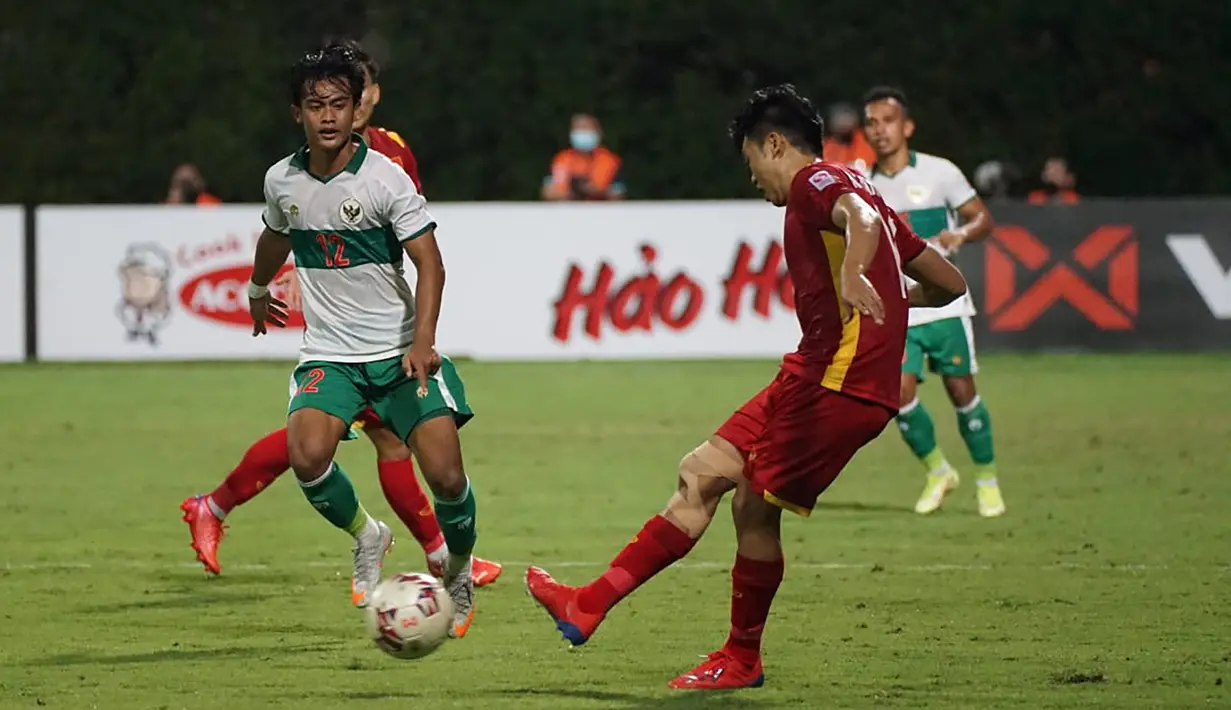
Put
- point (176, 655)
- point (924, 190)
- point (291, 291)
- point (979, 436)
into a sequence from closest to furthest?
point (176, 655) → point (291, 291) → point (979, 436) → point (924, 190)

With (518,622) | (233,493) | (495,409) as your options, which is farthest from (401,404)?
(495,409)

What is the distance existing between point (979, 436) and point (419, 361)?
4.39 meters

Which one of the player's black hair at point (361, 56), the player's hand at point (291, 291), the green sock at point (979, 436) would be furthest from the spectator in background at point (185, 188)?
the player's black hair at point (361, 56)

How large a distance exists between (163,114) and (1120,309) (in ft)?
37.0

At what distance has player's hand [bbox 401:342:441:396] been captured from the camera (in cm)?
697

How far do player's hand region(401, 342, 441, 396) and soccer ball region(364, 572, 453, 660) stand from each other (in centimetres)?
74

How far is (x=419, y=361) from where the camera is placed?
698 centimetres

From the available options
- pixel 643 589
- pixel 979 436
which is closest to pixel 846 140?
pixel 979 436

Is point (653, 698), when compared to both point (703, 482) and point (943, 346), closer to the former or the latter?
point (703, 482)

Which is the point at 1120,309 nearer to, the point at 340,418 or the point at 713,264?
the point at 713,264

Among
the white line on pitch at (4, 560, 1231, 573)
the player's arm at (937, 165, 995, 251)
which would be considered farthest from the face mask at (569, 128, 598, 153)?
the white line on pitch at (4, 560, 1231, 573)

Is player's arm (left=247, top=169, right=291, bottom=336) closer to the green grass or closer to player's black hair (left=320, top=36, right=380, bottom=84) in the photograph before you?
player's black hair (left=320, top=36, right=380, bottom=84)

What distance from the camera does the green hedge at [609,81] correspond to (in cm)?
2416

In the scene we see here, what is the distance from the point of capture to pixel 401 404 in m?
7.18
